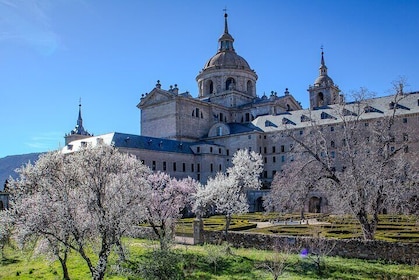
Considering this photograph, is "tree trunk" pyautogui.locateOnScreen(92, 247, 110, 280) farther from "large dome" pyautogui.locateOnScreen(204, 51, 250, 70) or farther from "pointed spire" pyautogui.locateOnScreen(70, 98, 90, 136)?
"pointed spire" pyautogui.locateOnScreen(70, 98, 90, 136)

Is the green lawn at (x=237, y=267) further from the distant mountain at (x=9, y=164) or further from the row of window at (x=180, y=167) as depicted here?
the distant mountain at (x=9, y=164)

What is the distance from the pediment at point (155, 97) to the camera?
220 ft

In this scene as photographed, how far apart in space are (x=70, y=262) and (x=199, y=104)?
155 ft

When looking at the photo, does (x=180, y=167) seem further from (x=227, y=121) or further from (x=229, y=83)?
(x=229, y=83)

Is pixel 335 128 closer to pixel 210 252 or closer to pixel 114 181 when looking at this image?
pixel 210 252

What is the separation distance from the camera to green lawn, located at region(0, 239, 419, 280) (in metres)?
19.4

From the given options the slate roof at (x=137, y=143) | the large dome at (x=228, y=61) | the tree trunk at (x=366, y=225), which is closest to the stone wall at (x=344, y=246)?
the tree trunk at (x=366, y=225)

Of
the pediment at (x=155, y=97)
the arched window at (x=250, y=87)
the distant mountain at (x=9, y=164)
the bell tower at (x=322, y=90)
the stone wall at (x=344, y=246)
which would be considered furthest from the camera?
the distant mountain at (x=9, y=164)

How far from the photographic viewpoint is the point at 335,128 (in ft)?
186

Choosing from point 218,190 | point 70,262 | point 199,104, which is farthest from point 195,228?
point 199,104

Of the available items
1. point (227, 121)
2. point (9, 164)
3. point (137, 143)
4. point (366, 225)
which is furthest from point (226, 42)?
point (9, 164)

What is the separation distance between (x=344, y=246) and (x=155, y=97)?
51030 mm

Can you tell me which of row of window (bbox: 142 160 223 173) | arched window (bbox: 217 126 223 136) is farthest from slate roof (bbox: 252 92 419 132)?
row of window (bbox: 142 160 223 173)

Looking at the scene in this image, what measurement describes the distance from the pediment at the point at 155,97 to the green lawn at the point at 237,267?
4327cm
